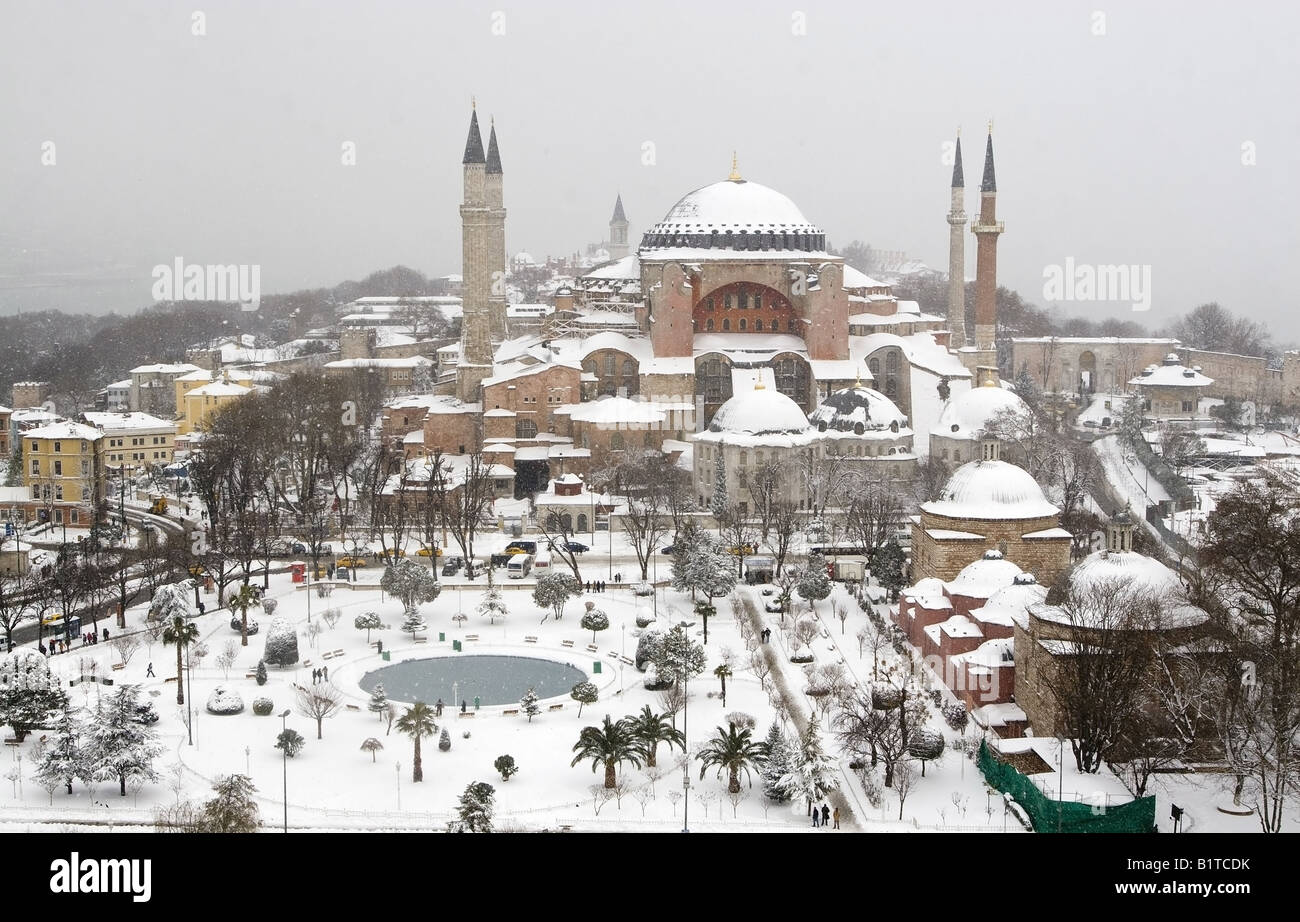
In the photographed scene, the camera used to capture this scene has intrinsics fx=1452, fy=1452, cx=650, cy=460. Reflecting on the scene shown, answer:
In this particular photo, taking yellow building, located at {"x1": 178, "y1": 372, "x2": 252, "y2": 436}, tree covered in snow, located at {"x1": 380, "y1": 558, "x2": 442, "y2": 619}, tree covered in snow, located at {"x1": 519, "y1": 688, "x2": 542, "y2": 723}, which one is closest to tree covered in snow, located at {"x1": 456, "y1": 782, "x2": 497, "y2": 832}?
tree covered in snow, located at {"x1": 519, "y1": 688, "x2": 542, "y2": 723}

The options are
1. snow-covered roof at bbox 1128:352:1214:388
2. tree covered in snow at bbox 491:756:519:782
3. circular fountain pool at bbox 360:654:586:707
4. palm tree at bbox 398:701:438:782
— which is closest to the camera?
tree covered in snow at bbox 491:756:519:782

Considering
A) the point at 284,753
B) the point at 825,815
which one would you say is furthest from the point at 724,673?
the point at 284,753

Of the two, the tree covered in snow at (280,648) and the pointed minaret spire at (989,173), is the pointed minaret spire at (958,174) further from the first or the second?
the tree covered in snow at (280,648)

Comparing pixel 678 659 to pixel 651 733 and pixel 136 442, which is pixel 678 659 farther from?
pixel 136 442

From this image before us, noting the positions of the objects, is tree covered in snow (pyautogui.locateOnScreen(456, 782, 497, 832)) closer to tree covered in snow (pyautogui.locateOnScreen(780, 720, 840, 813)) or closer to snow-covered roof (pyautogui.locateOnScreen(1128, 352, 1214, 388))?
tree covered in snow (pyautogui.locateOnScreen(780, 720, 840, 813))

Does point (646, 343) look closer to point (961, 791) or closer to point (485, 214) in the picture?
point (485, 214)

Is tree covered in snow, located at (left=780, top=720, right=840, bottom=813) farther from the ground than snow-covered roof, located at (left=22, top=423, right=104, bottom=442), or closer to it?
closer to it
